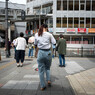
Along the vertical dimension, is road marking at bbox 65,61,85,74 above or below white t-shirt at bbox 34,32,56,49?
below

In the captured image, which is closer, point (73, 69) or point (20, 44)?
point (73, 69)

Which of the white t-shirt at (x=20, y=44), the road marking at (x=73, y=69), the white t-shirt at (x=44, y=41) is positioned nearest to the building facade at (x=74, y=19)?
the road marking at (x=73, y=69)

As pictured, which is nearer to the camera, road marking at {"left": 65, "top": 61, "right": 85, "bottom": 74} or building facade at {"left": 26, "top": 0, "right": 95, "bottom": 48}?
road marking at {"left": 65, "top": 61, "right": 85, "bottom": 74}

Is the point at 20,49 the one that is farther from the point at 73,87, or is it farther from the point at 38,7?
the point at 38,7

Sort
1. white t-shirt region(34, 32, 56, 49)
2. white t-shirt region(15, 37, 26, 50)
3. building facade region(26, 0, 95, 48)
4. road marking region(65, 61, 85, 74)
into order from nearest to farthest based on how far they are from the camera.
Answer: white t-shirt region(34, 32, 56, 49) → road marking region(65, 61, 85, 74) → white t-shirt region(15, 37, 26, 50) → building facade region(26, 0, 95, 48)

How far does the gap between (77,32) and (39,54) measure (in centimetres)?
2925

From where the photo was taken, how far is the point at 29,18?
118 feet

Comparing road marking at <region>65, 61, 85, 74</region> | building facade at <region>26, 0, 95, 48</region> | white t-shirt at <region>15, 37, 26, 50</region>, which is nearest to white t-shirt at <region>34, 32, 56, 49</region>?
road marking at <region>65, 61, 85, 74</region>

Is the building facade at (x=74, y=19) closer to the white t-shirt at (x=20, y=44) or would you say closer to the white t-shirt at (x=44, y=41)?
the white t-shirt at (x=20, y=44)

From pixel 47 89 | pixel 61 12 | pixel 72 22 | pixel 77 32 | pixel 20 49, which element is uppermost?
pixel 61 12

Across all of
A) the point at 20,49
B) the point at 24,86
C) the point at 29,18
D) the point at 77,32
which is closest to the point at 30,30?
the point at 29,18

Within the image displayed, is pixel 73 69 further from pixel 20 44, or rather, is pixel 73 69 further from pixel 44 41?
pixel 44 41

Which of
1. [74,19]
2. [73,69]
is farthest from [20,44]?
[74,19]

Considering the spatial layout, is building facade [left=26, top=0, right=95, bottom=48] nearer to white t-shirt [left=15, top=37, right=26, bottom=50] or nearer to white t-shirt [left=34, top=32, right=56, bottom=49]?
white t-shirt [left=15, top=37, right=26, bottom=50]
